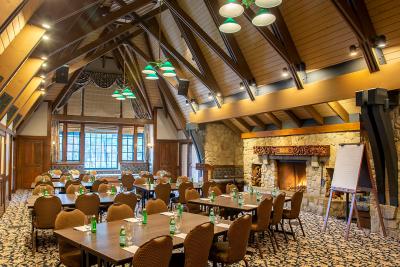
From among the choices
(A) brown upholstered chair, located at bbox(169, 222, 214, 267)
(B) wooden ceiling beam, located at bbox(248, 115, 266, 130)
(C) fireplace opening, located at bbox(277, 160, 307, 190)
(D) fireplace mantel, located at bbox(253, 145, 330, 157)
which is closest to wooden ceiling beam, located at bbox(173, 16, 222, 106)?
(B) wooden ceiling beam, located at bbox(248, 115, 266, 130)

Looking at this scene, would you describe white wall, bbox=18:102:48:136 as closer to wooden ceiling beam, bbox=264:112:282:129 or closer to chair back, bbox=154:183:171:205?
chair back, bbox=154:183:171:205

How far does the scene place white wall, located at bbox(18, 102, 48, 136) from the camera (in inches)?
582

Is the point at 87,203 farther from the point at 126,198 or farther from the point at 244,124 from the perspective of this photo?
the point at 244,124

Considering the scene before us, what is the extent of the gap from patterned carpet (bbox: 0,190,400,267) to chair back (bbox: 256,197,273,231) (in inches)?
18.3

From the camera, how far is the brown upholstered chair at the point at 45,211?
18.7 feet

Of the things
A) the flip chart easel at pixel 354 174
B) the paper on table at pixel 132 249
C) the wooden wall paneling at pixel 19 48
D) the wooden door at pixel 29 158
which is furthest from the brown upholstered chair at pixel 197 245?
the wooden door at pixel 29 158

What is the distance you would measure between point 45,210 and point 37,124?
10329mm

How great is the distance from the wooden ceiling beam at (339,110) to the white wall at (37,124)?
11907mm

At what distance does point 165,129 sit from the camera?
679 inches

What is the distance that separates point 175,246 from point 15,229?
210 inches

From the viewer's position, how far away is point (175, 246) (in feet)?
11.6

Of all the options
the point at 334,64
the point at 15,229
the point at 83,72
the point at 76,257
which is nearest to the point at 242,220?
the point at 76,257

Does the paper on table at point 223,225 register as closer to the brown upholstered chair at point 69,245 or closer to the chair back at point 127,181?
the brown upholstered chair at point 69,245

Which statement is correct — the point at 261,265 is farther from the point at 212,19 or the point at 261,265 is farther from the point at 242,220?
the point at 212,19
